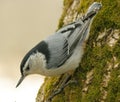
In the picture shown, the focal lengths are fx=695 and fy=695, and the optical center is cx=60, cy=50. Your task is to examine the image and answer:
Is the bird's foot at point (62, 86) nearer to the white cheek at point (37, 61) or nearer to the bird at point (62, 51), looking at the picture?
the bird at point (62, 51)

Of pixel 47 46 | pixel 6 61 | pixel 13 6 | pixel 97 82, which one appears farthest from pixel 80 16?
pixel 13 6

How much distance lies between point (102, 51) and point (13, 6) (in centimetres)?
518

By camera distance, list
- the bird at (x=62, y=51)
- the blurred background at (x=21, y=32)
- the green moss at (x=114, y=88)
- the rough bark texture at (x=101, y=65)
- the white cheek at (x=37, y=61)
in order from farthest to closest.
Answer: the blurred background at (x=21, y=32)
the white cheek at (x=37, y=61)
the bird at (x=62, y=51)
the rough bark texture at (x=101, y=65)
the green moss at (x=114, y=88)

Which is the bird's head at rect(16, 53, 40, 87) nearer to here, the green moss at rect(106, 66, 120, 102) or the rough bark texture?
the rough bark texture

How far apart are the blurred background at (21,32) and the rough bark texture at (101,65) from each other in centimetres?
278

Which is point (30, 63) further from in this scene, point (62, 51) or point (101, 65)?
point (101, 65)

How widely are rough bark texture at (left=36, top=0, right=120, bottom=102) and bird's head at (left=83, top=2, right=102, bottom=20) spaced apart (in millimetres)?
50

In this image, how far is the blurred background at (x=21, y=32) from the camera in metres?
9.23

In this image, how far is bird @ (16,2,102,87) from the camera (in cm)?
598

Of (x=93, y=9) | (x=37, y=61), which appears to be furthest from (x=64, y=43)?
(x=93, y=9)

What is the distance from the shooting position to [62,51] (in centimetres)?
605

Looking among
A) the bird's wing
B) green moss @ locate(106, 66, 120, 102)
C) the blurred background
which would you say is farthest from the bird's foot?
the blurred background

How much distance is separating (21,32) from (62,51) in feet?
14.3

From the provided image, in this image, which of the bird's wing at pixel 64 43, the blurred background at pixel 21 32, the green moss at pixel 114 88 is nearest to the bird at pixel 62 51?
the bird's wing at pixel 64 43
